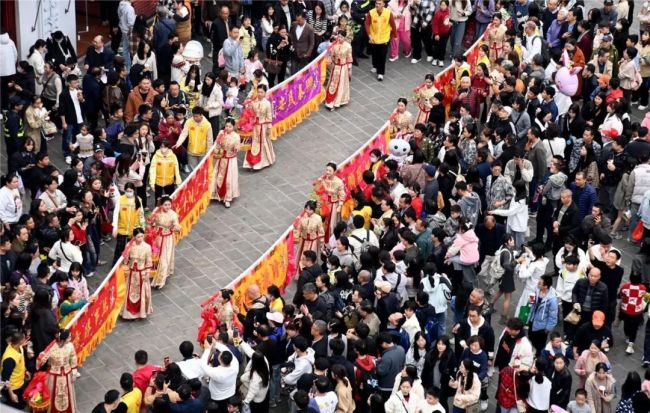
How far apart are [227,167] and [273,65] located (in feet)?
11.2

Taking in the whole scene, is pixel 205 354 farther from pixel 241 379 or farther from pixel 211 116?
pixel 211 116

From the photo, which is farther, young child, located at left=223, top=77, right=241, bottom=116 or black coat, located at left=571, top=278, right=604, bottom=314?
young child, located at left=223, top=77, right=241, bottom=116

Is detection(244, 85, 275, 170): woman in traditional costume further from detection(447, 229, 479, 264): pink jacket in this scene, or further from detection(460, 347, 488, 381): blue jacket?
detection(460, 347, 488, 381): blue jacket

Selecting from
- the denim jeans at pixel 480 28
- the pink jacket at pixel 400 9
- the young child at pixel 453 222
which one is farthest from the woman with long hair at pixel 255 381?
the denim jeans at pixel 480 28

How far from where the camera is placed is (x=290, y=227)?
73.7 feet

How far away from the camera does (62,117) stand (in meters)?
24.4

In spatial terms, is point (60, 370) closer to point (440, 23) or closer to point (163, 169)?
point (163, 169)

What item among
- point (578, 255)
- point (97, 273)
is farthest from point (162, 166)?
point (578, 255)

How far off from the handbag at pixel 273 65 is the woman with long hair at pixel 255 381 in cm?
847

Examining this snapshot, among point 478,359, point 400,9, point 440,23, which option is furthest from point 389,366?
point 400,9

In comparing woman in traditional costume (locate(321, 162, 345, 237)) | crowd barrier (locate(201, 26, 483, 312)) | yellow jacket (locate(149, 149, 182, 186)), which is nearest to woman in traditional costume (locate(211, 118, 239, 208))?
yellow jacket (locate(149, 149, 182, 186))

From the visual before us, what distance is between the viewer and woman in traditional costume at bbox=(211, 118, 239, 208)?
23.5 metres

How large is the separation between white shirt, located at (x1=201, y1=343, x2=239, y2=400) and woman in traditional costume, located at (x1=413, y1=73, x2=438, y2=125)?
764 cm

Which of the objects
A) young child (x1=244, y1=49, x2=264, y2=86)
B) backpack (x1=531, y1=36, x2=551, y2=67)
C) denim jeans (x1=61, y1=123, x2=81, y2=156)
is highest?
backpack (x1=531, y1=36, x2=551, y2=67)
